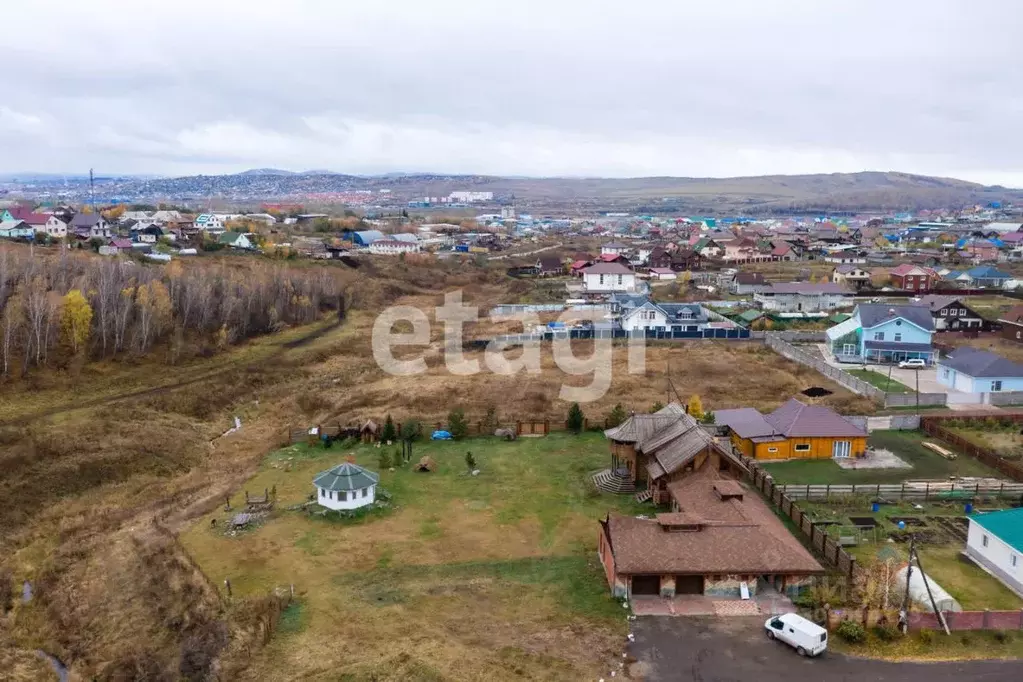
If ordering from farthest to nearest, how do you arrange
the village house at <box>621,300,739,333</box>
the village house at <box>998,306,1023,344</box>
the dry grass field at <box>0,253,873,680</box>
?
the village house at <box>621,300,739,333</box>, the village house at <box>998,306,1023,344</box>, the dry grass field at <box>0,253,873,680</box>

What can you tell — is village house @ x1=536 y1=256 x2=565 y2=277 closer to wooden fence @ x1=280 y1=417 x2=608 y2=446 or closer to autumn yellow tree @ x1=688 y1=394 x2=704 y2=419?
autumn yellow tree @ x1=688 y1=394 x2=704 y2=419

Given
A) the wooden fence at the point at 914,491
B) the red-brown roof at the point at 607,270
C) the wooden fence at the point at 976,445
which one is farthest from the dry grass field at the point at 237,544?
the red-brown roof at the point at 607,270

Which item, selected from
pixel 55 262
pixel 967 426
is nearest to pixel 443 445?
pixel 967 426

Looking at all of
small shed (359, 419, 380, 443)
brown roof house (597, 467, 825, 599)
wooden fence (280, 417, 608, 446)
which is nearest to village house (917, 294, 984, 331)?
wooden fence (280, 417, 608, 446)

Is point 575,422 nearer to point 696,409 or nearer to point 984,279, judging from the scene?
point 696,409

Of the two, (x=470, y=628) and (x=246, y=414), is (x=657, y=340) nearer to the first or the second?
(x=246, y=414)

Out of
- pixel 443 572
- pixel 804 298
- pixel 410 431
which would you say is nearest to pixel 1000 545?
pixel 443 572
